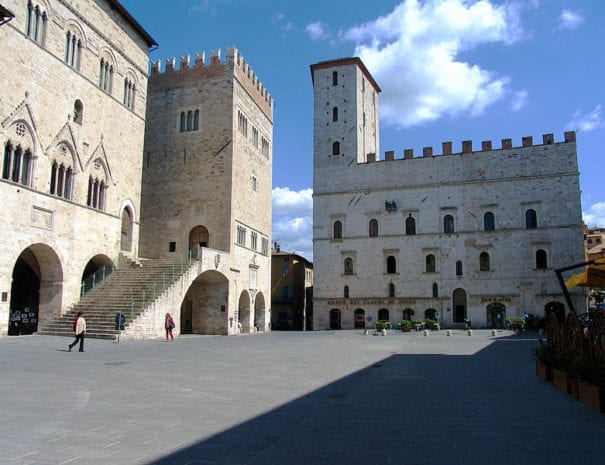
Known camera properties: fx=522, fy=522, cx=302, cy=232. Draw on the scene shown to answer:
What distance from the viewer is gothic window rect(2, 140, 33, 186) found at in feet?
67.3

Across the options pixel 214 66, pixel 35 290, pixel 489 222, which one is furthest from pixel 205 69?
pixel 489 222

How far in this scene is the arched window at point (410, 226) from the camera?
143 feet

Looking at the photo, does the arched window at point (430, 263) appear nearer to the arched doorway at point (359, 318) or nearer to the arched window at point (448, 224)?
the arched window at point (448, 224)

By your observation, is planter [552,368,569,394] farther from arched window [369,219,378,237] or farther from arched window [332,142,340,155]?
arched window [332,142,340,155]

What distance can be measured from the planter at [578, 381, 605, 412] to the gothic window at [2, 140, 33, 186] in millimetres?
20491

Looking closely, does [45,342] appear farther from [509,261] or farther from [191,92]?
[509,261]

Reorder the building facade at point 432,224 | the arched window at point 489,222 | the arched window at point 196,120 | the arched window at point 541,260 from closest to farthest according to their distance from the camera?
the arched window at point 196,120 < the arched window at point 541,260 < the building facade at point 432,224 < the arched window at point 489,222

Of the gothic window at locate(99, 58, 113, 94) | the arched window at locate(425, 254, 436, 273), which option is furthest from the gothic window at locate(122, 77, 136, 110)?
the arched window at locate(425, 254, 436, 273)

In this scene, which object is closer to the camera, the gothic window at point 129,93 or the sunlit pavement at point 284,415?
the sunlit pavement at point 284,415

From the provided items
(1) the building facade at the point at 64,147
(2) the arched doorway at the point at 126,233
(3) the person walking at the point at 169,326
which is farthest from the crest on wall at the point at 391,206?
(3) the person walking at the point at 169,326

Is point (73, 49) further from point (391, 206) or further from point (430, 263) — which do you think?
point (430, 263)

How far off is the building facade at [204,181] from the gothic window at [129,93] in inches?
171

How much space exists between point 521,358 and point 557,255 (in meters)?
26.9

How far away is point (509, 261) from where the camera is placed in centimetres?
4078
